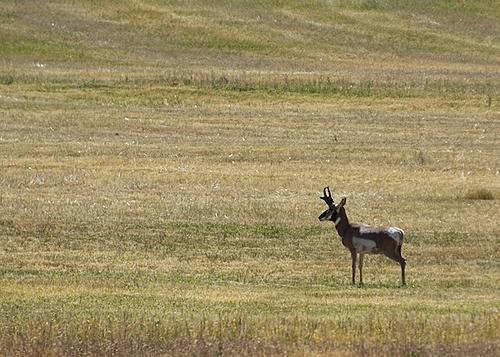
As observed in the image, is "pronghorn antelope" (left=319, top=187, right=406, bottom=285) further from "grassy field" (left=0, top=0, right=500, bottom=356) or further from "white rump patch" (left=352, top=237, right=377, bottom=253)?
"grassy field" (left=0, top=0, right=500, bottom=356)

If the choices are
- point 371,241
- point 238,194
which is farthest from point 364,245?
point 238,194

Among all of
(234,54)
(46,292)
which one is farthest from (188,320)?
(234,54)

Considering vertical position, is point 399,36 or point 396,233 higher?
point 396,233

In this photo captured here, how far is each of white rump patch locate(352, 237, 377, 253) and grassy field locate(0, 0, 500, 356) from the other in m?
0.54

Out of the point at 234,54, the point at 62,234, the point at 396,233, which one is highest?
the point at 396,233

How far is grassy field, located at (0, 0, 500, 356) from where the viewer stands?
15.8m

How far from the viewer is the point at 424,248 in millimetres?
23609

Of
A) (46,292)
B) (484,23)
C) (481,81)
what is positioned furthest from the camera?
(484,23)

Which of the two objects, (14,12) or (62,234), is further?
(14,12)

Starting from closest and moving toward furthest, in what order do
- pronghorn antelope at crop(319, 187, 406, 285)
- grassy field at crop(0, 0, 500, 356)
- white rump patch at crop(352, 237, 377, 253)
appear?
grassy field at crop(0, 0, 500, 356), pronghorn antelope at crop(319, 187, 406, 285), white rump patch at crop(352, 237, 377, 253)

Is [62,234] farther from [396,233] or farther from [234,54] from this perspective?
→ [234,54]

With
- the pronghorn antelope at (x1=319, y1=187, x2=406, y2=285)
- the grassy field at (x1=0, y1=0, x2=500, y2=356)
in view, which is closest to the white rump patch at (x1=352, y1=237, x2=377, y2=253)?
the pronghorn antelope at (x1=319, y1=187, x2=406, y2=285)

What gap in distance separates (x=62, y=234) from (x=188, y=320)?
350 inches

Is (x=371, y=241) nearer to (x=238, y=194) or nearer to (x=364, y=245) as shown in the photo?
(x=364, y=245)
